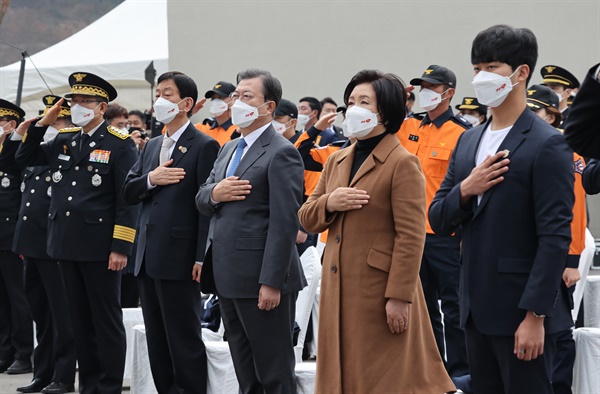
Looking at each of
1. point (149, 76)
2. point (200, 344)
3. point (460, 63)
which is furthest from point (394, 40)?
point (200, 344)

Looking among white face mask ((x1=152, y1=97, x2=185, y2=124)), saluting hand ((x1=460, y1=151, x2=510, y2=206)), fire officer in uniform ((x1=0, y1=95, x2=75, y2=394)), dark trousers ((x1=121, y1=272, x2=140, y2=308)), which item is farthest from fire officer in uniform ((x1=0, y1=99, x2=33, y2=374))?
saluting hand ((x1=460, y1=151, x2=510, y2=206))

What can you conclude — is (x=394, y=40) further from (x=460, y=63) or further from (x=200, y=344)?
(x=200, y=344)

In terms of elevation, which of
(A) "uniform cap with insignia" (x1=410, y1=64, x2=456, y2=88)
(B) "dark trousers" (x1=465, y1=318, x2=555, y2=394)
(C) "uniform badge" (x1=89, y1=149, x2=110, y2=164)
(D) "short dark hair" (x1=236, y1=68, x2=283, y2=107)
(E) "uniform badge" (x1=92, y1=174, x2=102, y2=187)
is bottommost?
(B) "dark trousers" (x1=465, y1=318, x2=555, y2=394)

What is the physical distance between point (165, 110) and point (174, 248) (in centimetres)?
91

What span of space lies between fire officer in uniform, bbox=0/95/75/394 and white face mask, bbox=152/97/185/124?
5.37ft

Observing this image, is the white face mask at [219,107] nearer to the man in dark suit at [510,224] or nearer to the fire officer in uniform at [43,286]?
the fire officer in uniform at [43,286]

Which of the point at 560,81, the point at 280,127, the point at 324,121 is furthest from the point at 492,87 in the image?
the point at 280,127

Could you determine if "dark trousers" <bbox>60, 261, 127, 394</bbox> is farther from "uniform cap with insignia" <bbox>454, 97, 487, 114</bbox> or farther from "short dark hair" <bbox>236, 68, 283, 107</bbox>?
"uniform cap with insignia" <bbox>454, 97, 487, 114</bbox>

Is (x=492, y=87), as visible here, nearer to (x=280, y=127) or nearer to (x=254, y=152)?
(x=254, y=152)

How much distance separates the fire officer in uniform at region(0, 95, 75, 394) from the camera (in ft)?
23.8

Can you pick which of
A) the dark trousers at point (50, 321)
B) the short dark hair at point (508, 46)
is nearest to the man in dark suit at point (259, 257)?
the short dark hair at point (508, 46)

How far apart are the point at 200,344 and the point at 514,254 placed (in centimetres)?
283

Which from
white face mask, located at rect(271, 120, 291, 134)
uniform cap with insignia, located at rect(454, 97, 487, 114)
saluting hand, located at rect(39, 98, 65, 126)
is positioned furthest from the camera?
uniform cap with insignia, located at rect(454, 97, 487, 114)

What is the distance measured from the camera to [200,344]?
19.6 feet
